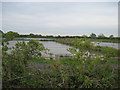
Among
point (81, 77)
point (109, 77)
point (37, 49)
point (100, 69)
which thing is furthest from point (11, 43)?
point (109, 77)

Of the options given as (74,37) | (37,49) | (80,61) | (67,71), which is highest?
(74,37)

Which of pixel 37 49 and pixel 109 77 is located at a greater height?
pixel 37 49

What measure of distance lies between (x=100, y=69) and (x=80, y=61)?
0.33 metres

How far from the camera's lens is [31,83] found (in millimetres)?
2418

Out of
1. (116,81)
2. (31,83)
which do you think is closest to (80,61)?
(116,81)

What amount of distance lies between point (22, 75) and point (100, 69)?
1184 millimetres

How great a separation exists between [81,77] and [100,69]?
33 cm

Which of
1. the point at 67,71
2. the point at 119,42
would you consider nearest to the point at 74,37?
the point at 67,71

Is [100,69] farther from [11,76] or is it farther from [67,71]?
[11,76]

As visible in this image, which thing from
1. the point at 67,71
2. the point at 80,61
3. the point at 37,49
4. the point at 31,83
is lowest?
the point at 31,83

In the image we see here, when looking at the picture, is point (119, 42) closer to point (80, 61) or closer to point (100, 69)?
point (100, 69)

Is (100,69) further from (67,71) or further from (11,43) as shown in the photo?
(11,43)

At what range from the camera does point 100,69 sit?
2.43 meters

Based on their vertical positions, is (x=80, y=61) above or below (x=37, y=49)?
below
